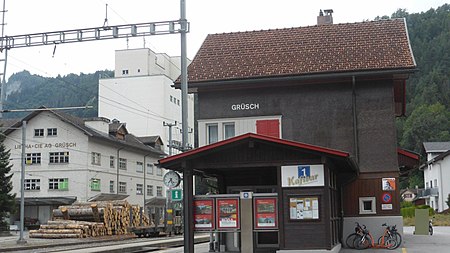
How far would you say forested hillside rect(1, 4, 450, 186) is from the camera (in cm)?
11869

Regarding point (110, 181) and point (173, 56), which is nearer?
point (110, 181)

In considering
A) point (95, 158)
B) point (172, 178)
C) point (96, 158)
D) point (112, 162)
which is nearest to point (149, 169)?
point (112, 162)

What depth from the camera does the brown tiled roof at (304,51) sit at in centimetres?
2466

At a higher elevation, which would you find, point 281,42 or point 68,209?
point 281,42

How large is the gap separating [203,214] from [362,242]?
22.6ft

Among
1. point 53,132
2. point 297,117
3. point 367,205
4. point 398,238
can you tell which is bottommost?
point 398,238

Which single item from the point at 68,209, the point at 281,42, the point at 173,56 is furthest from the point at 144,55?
the point at 281,42

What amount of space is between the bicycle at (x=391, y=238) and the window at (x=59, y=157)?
4577 centimetres

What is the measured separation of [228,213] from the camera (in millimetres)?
18875

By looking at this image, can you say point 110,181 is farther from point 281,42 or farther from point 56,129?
point 281,42

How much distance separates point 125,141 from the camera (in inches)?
2817

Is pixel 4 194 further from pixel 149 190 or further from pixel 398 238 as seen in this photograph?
pixel 398 238

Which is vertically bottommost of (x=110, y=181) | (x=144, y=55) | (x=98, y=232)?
(x=98, y=232)

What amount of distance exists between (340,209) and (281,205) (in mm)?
6228
